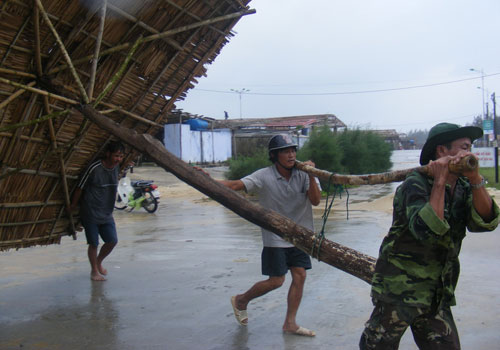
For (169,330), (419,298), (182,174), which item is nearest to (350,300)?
(169,330)

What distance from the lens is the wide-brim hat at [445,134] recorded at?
113 inches

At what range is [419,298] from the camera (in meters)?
2.84

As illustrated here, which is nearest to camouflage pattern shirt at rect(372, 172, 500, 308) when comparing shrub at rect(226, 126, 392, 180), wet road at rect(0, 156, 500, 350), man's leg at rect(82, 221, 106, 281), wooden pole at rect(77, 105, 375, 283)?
wooden pole at rect(77, 105, 375, 283)

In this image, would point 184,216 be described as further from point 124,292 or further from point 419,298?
point 419,298

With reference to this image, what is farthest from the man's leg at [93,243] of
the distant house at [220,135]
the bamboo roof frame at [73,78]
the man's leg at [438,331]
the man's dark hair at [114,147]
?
the distant house at [220,135]

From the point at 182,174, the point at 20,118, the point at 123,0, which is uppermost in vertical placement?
the point at 123,0

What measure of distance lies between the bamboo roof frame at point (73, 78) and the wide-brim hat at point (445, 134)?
9.80 ft

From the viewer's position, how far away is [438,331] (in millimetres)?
2895

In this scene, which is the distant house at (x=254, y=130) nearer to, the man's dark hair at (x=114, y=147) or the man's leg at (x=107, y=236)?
the man's leg at (x=107, y=236)

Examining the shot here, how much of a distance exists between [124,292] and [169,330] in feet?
4.95

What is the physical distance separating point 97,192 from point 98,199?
0.10 meters

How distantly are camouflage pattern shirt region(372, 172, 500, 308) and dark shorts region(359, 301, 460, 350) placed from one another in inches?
2.1

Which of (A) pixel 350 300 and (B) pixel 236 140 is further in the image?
(B) pixel 236 140

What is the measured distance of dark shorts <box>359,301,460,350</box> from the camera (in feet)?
9.43
